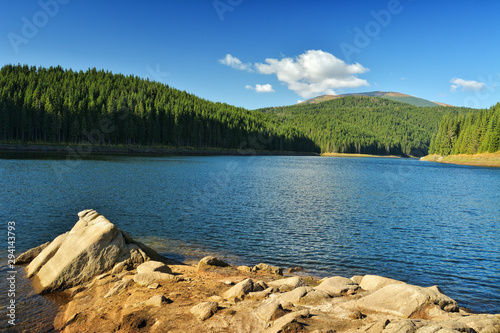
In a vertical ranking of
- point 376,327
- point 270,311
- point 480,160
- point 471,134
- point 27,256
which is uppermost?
point 471,134

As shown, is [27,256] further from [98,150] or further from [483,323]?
[98,150]

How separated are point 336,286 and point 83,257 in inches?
440

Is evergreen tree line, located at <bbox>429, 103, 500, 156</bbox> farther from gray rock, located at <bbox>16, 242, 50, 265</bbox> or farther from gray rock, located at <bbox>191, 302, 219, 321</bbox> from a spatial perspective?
gray rock, located at <bbox>16, 242, 50, 265</bbox>

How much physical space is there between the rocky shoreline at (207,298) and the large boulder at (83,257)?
0.04m

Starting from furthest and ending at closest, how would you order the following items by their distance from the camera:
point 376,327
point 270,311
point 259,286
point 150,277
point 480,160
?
1. point 480,160
2. point 150,277
3. point 259,286
4. point 270,311
5. point 376,327

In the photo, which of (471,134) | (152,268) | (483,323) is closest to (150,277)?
(152,268)

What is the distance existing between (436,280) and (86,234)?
1742cm

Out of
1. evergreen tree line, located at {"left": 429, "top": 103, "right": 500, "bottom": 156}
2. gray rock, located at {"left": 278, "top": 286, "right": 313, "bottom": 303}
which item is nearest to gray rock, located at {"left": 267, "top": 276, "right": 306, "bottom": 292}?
gray rock, located at {"left": 278, "top": 286, "right": 313, "bottom": 303}

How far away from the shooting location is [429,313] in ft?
31.2

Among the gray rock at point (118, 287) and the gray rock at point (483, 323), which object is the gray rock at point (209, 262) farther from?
the gray rock at point (483, 323)

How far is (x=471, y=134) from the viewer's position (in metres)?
146

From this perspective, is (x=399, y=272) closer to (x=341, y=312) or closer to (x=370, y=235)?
(x=370, y=235)

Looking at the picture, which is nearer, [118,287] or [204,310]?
[204,310]

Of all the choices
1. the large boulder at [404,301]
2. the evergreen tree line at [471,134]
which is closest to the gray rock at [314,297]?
the large boulder at [404,301]
